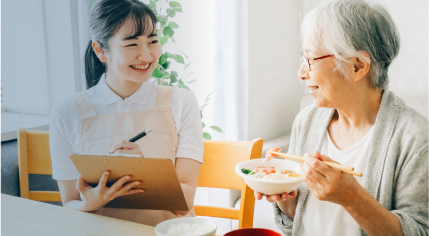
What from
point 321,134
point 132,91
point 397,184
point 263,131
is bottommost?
point 263,131

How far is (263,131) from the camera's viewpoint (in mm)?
2660

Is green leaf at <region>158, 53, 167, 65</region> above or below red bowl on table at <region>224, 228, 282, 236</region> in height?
above

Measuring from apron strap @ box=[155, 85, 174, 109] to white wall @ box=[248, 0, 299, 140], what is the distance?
124 centimetres

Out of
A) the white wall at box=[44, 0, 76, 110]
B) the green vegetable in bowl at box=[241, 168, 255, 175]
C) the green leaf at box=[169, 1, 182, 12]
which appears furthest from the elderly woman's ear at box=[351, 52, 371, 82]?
the white wall at box=[44, 0, 76, 110]

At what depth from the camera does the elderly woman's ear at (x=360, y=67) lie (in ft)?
3.52

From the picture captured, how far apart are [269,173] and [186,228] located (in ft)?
1.04

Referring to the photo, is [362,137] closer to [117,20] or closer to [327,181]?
[327,181]

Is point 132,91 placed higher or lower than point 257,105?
higher

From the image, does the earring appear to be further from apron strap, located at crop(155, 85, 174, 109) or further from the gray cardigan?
the gray cardigan

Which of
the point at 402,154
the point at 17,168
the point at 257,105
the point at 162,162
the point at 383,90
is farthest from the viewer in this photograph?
the point at 257,105

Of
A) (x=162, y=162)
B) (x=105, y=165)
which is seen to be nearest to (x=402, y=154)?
(x=162, y=162)

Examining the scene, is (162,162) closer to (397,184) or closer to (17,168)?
(397,184)

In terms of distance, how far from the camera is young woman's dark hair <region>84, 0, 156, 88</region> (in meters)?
1.11

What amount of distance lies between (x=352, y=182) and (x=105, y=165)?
26.8 inches
